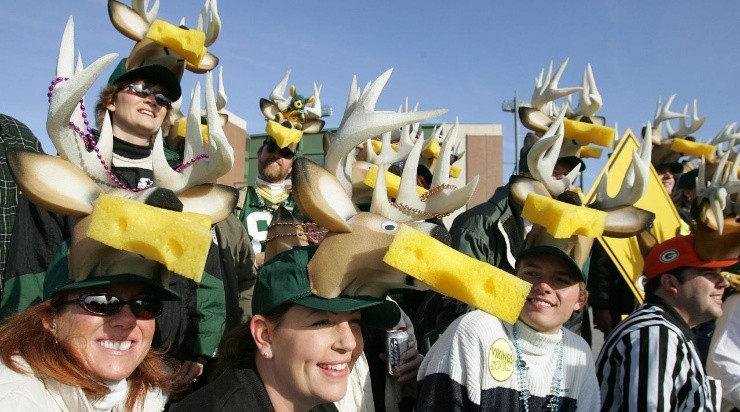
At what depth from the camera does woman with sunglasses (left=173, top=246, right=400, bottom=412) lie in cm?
196

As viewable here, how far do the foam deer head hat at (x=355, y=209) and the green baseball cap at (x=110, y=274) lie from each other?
49 centimetres

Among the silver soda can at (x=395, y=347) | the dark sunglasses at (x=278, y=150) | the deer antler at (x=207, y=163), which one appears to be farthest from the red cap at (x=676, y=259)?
the dark sunglasses at (x=278, y=150)

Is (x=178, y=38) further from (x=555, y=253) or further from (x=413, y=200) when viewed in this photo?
(x=555, y=253)

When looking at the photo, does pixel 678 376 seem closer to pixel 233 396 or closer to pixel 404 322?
pixel 404 322

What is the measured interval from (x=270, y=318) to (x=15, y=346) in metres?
0.75

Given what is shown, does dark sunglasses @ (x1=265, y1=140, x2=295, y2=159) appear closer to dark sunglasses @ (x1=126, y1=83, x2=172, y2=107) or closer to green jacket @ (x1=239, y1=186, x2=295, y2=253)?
green jacket @ (x1=239, y1=186, x2=295, y2=253)

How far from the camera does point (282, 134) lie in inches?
A: 199

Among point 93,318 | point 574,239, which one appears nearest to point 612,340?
point 574,239

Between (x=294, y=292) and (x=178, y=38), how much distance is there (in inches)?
79.0

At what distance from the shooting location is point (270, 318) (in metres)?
2.06

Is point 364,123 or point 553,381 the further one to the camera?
point 553,381

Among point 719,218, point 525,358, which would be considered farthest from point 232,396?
point 719,218

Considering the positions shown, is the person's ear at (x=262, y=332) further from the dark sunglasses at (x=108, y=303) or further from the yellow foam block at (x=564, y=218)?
the yellow foam block at (x=564, y=218)

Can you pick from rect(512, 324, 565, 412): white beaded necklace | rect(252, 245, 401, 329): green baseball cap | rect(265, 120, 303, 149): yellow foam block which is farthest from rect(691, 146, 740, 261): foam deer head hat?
rect(265, 120, 303, 149): yellow foam block
